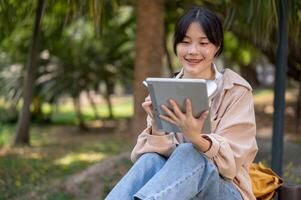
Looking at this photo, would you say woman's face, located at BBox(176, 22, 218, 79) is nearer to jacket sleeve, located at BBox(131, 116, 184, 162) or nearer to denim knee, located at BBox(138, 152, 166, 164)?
jacket sleeve, located at BBox(131, 116, 184, 162)

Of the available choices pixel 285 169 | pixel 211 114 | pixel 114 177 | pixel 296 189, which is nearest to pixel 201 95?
pixel 211 114

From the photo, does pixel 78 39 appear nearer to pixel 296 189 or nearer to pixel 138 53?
pixel 138 53

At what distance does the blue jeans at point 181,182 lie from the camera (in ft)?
8.20

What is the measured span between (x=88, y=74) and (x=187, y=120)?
30.5 feet

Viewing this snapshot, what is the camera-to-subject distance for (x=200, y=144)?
2.52 meters

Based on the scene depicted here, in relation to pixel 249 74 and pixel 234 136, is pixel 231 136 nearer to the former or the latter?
pixel 234 136

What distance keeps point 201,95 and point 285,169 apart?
153 inches

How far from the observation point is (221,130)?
2637 mm

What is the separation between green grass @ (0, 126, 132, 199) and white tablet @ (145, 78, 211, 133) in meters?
2.70

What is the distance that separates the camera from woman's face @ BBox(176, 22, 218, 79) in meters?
2.74

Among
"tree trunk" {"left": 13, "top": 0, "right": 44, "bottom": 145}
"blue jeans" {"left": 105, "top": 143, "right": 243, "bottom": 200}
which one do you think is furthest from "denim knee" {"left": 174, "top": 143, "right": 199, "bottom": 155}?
"tree trunk" {"left": 13, "top": 0, "right": 44, "bottom": 145}

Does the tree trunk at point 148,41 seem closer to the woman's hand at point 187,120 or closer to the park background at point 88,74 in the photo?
the park background at point 88,74

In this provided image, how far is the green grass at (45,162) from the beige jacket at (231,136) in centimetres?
241

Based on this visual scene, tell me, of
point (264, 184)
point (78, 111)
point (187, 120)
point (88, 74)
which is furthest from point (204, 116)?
point (78, 111)
